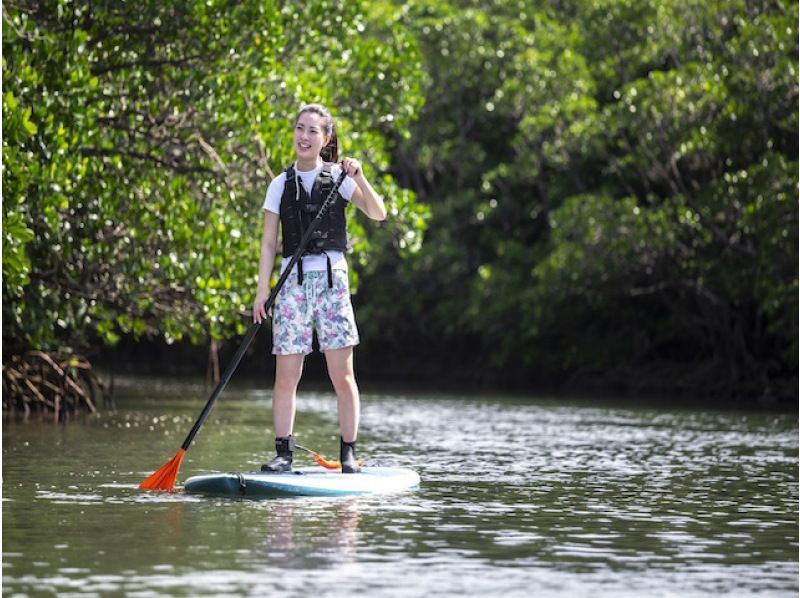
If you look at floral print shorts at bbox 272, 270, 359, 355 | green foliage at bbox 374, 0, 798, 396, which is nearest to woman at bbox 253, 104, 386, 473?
floral print shorts at bbox 272, 270, 359, 355

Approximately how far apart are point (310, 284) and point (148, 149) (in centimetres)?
787

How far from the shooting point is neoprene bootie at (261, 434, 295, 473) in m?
10.1

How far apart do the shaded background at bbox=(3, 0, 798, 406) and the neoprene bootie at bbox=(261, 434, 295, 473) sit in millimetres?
4087

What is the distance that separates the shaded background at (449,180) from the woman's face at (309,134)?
392cm

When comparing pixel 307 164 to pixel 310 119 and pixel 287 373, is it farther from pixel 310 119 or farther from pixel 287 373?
pixel 287 373

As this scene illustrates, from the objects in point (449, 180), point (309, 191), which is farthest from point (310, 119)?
point (449, 180)

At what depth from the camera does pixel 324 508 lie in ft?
30.4

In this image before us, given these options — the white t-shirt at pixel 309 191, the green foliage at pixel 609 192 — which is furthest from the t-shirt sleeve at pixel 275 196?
the green foliage at pixel 609 192

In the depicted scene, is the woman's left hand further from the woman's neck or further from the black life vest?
the woman's neck

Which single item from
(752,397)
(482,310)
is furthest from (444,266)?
(752,397)

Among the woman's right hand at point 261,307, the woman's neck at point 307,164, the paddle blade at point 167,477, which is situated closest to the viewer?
the paddle blade at point 167,477

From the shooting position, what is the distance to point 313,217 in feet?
33.2

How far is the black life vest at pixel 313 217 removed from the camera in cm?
1011

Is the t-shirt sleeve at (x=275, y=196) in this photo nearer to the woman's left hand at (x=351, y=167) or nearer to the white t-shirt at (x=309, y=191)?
the white t-shirt at (x=309, y=191)
